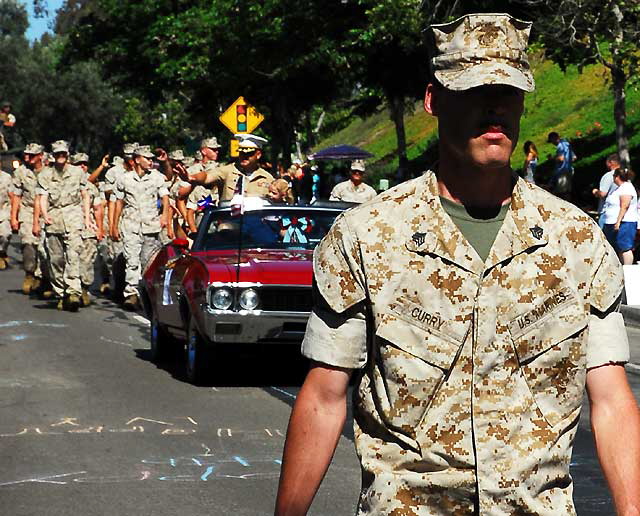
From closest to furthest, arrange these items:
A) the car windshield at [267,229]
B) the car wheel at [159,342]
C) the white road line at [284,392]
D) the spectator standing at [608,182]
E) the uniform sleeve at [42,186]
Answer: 1. the white road line at [284,392]
2. the car windshield at [267,229]
3. the car wheel at [159,342]
4. the uniform sleeve at [42,186]
5. the spectator standing at [608,182]

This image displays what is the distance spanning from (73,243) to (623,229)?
23.8ft

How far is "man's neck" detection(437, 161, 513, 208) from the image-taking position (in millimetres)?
3248

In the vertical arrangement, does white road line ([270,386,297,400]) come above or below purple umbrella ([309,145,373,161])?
below

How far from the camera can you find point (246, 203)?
13492 millimetres

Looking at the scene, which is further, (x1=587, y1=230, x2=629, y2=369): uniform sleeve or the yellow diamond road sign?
the yellow diamond road sign

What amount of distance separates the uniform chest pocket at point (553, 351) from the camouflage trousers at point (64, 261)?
55.3ft

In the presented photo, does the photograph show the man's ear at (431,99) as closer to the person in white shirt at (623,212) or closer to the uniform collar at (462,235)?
the uniform collar at (462,235)

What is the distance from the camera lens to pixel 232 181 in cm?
1580

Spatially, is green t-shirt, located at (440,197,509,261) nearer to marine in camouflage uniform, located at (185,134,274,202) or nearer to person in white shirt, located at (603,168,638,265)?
marine in camouflage uniform, located at (185,134,274,202)

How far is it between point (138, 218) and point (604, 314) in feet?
56.3

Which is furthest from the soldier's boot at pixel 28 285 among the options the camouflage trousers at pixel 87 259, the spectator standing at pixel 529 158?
the spectator standing at pixel 529 158

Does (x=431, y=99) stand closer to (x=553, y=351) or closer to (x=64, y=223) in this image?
(x=553, y=351)

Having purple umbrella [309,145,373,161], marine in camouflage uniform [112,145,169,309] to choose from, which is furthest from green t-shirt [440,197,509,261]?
purple umbrella [309,145,373,161]

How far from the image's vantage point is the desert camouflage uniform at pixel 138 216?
20.1 metres
